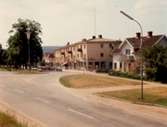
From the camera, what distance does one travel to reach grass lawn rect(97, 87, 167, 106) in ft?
121

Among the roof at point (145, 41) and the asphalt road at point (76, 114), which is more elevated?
the roof at point (145, 41)

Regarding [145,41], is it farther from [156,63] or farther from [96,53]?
[96,53]

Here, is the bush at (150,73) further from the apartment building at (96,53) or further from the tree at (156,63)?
the apartment building at (96,53)

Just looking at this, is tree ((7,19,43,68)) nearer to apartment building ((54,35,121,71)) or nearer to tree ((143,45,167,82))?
apartment building ((54,35,121,71))

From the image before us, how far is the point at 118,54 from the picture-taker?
9188 cm

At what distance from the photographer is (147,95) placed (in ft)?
135

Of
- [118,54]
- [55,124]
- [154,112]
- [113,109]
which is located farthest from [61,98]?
[118,54]

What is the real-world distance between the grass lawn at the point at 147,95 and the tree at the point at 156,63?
12.2m

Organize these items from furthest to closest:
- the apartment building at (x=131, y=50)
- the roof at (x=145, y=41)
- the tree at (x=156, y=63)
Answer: the apartment building at (x=131, y=50)
the roof at (x=145, y=41)
the tree at (x=156, y=63)

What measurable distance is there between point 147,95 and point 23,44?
77.8 metres

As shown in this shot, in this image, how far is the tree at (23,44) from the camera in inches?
4540

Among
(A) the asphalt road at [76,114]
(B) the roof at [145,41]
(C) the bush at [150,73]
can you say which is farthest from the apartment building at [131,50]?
(A) the asphalt road at [76,114]

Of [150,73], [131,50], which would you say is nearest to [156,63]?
[150,73]

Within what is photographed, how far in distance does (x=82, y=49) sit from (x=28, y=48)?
14357mm
